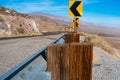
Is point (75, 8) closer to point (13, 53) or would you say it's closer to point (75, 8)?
point (75, 8)

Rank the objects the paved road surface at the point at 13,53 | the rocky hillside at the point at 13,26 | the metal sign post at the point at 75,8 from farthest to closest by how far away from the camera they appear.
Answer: the rocky hillside at the point at 13,26 < the metal sign post at the point at 75,8 < the paved road surface at the point at 13,53

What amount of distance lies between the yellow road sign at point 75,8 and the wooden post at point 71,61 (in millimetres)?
7811

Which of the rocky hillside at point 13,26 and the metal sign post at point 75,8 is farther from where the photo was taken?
the rocky hillside at point 13,26

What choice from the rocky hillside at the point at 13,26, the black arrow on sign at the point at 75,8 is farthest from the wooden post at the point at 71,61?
the rocky hillside at the point at 13,26

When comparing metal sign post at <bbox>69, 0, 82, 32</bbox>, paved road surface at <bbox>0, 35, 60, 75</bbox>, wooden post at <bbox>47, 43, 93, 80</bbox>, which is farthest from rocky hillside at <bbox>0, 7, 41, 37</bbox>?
wooden post at <bbox>47, 43, 93, 80</bbox>

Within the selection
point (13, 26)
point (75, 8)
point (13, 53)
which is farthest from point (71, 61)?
point (13, 26)

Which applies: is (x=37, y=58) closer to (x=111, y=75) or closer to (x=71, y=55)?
(x=71, y=55)

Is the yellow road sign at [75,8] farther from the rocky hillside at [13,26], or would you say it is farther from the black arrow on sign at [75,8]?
the rocky hillside at [13,26]

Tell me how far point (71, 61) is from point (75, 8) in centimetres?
839

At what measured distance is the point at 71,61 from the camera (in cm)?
409

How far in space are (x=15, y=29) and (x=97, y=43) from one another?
28.0 metres

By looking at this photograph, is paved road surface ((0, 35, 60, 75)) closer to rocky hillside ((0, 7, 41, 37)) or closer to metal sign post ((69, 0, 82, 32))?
metal sign post ((69, 0, 82, 32))

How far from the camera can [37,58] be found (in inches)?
198

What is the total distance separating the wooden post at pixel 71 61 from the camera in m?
4.05
